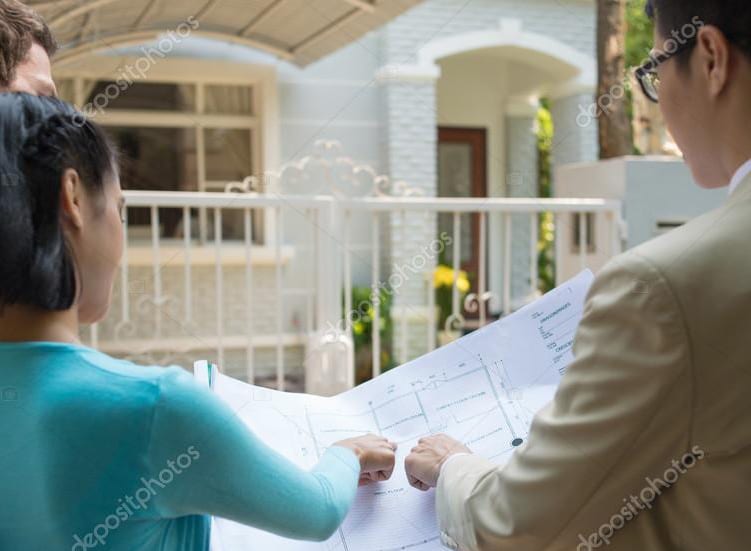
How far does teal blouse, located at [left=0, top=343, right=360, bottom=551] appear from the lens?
0.88 metres

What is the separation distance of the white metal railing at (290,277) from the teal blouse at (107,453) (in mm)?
2635

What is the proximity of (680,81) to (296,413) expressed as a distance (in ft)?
2.44

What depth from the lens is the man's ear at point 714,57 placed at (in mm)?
896

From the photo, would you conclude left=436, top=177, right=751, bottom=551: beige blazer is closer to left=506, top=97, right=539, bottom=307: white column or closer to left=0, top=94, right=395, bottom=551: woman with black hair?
left=0, top=94, right=395, bottom=551: woman with black hair

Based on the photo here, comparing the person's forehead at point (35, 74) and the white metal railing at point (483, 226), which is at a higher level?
the person's forehead at point (35, 74)

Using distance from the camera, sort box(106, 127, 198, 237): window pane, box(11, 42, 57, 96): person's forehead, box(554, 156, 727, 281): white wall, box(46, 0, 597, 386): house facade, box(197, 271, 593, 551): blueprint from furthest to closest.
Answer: box(106, 127, 198, 237): window pane < box(46, 0, 597, 386): house facade < box(554, 156, 727, 281): white wall < box(11, 42, 57, 96): person's forehead < box(197, 271, 593, 551): blueprint

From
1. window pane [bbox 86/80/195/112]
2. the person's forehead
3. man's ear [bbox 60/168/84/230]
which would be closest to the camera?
man's ear [bbox 60/168/84/230]

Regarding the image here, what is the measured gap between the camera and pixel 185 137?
7.40 meters

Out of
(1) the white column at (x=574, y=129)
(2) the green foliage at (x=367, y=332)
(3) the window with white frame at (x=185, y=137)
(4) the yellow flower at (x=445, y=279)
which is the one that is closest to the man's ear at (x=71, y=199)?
(2) the green foliage at (x=367, y=332)

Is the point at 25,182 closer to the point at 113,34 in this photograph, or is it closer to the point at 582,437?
the point at 582,437

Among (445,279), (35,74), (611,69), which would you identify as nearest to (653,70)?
(35,74)

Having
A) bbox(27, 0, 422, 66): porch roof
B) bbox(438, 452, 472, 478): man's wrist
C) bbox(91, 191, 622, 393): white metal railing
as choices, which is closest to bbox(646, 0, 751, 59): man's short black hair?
bbox(438, 452, 472, 478): man's wrist

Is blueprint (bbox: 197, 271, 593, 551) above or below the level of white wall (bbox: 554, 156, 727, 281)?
below

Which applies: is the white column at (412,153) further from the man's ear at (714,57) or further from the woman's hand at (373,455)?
the man's ear at (714,57)
